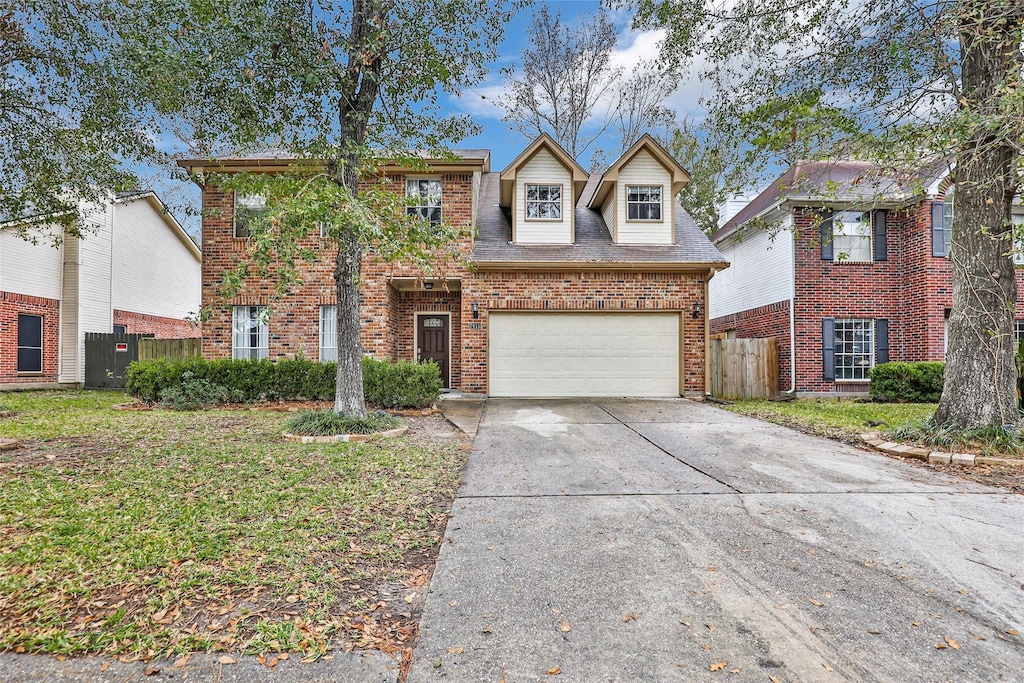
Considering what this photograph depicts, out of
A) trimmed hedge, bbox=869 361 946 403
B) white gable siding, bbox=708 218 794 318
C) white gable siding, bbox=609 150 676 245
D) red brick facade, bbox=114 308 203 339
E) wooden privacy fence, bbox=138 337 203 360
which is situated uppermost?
white gable siding, bbox=609 150 676 245

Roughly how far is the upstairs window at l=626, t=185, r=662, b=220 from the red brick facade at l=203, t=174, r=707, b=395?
163 centimetres

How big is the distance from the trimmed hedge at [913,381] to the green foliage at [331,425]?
11495mm

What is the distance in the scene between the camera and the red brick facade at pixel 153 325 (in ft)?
54.4

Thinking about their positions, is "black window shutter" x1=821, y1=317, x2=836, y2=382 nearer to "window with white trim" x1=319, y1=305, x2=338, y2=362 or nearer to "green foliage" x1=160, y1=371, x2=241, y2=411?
"window with white trim" x1=319, y1=305, x2=338, y2=362

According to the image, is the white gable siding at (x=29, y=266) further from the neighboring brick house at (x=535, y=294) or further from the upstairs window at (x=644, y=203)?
the upstairs window at (x=644, y=203)

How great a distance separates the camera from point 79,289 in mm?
15086

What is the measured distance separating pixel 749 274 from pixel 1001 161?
8612 mm

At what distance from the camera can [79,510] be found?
3926 millimetres

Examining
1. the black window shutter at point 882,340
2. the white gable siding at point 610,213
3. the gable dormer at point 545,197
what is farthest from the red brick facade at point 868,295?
the gable dormer at point 545,197

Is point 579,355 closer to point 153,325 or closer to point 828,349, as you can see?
point 828,349

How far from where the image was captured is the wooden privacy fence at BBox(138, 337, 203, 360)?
13.7 meters

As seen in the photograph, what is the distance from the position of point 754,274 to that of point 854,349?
3.25 m

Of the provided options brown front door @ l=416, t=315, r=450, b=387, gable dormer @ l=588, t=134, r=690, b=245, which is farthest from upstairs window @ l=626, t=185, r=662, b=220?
brown front door @ l=416, t=315, r=450, b=387

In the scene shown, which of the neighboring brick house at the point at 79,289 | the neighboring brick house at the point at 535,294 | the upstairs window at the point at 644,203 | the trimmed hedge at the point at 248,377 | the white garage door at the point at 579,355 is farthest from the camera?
the neighboring brick house at the point at 79,289
